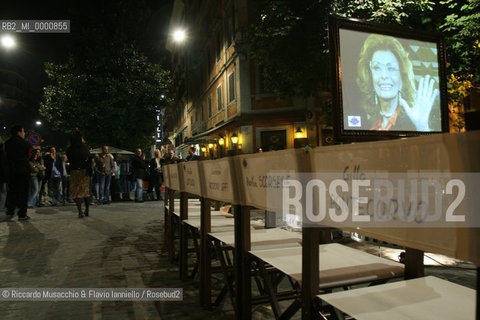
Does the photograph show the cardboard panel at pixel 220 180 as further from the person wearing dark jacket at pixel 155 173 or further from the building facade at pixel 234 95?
the building facade at pixel 234 95

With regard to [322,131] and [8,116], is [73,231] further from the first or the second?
[8,116]

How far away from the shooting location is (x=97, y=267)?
4789 mm

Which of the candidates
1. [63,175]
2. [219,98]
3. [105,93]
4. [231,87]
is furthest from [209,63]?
[63,175]

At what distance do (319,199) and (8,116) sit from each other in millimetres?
59142

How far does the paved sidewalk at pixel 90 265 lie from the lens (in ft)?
11.0

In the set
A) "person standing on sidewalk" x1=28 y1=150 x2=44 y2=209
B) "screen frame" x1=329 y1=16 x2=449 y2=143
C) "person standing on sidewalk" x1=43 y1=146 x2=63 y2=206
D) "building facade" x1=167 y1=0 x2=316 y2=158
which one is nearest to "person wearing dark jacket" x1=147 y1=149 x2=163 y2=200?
"building facade" x1=167 y1=0 x2=316 y2=158

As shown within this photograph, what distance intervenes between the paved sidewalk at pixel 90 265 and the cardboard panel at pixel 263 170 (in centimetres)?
141

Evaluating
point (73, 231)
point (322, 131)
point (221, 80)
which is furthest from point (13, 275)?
point (221, 80)

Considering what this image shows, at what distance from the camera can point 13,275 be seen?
4.42 meters

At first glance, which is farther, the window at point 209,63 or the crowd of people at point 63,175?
the window at point 209,63

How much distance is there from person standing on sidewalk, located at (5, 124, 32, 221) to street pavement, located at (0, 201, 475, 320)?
0.48 meters

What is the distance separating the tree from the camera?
20.3m

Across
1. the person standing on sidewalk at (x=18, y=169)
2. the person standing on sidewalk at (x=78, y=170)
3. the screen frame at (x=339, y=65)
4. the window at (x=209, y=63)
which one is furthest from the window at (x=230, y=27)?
the screen frame at (x=339, y=65)

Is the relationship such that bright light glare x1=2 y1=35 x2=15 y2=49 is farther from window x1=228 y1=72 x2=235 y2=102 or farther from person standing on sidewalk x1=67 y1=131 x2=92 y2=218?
window x1=228 y1=72 x2=235 y2=102
